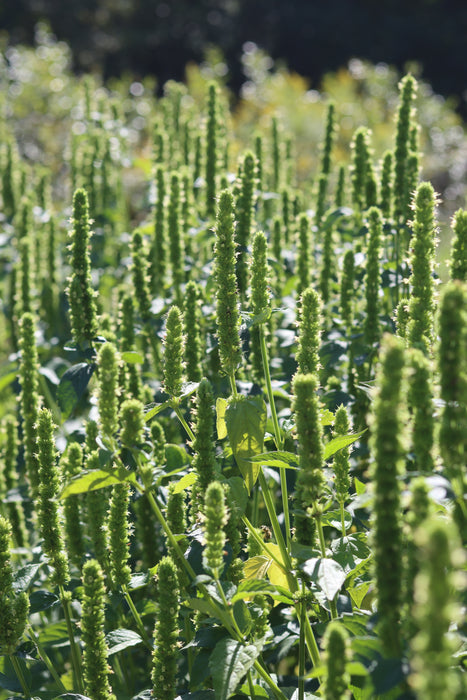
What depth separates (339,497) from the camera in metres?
2.30

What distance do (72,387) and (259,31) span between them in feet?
96.9

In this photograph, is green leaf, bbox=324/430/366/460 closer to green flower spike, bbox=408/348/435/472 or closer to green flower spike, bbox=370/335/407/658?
green flower spike, bbox=408/348/435/472

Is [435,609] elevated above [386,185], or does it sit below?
Answer: below

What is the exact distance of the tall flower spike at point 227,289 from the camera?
Result: 87.7 inches

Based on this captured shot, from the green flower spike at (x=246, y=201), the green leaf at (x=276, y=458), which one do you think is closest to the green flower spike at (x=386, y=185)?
the green flower spike at (x=246, y=201)

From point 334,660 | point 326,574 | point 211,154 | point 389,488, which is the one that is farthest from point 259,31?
point 334,660

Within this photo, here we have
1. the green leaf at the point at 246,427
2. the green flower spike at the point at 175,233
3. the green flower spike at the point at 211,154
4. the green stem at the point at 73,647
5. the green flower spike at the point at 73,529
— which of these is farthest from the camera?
the green flower spike at the point at 211,154

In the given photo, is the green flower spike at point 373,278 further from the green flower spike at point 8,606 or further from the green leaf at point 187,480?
the green flower spike at point 8,606

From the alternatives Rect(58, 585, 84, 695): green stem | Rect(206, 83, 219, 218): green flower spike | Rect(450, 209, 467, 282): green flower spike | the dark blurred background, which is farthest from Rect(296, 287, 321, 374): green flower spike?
the dark blurred background

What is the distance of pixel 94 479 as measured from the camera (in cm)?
185

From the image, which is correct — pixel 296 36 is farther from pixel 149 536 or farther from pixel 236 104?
pixel 149 536

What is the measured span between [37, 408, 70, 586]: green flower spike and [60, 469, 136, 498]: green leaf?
1.31 feet

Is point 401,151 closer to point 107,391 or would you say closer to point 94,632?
point 107,391

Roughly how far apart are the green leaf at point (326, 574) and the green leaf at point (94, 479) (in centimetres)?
51
